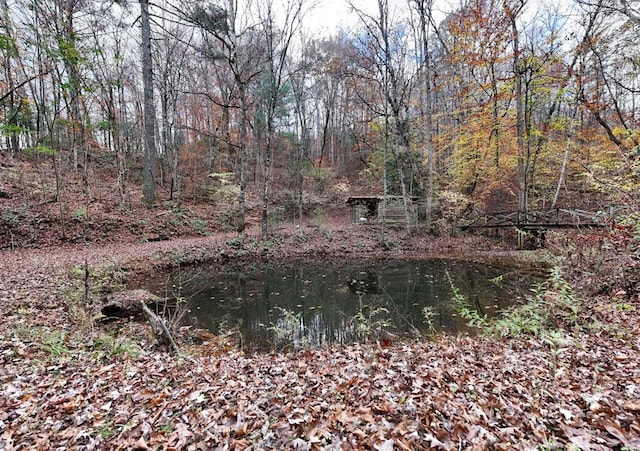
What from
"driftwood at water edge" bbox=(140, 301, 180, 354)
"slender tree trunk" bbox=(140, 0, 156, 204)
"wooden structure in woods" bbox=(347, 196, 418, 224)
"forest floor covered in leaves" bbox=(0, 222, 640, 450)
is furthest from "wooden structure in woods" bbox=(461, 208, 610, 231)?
"slender tree trunk" bbox=(140, 0, 156, 204)

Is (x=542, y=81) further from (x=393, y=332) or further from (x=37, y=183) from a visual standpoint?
(x=37, y=183)

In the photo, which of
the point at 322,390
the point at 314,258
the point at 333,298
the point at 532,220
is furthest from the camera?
the point at 532,220

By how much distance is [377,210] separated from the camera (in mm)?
19594

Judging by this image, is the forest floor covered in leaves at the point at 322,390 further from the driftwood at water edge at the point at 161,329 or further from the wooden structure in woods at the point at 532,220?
the wooden structure in woods at the point at 532,220

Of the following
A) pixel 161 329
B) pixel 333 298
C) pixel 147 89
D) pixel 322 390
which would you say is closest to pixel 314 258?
pixel 333 298

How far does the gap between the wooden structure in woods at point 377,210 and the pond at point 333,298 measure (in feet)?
17.3

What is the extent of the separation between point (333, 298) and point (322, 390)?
5.63 m

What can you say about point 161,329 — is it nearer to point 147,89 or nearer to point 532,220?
point 147,89

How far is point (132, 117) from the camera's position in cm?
2547

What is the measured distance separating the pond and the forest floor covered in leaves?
0.99 meters

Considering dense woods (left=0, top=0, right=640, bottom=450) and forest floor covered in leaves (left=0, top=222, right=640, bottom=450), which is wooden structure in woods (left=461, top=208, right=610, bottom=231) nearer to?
dense woods (left=0, top=0, right=640, bottom=450)

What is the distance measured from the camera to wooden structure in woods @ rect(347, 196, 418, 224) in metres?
17.9

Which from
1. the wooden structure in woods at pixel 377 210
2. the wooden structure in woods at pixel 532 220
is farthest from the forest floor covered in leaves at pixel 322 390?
the wooden structure in woods at pixel 377 210

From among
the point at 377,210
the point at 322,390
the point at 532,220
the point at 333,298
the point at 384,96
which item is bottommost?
the point at 333,298
